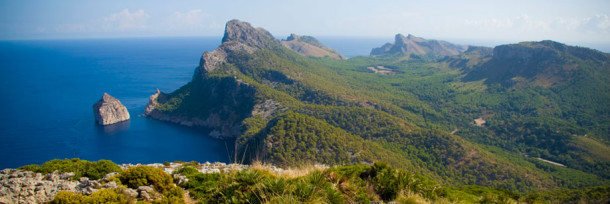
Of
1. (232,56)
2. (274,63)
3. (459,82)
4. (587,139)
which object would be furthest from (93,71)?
(587,139)

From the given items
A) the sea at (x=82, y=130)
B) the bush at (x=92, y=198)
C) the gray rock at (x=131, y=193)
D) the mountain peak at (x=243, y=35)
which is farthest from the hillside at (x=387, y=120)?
the bush at (x=92, y=198)

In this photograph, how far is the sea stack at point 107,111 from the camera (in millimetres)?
69625

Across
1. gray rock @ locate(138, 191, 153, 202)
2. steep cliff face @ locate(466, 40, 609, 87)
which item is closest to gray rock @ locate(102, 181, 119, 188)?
gray rock @ locate(138, 191, 153, 202)

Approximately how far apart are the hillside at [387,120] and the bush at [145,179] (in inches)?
822

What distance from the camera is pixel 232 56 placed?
10006cm

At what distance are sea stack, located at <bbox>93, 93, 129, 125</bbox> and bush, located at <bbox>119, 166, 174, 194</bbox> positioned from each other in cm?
7149

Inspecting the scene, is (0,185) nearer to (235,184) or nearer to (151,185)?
(151,185)

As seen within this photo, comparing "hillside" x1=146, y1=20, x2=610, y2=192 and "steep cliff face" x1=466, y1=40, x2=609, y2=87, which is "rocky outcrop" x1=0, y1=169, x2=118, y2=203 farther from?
"steep cliff face" x1=466, y1=40, x2=609, y2=87

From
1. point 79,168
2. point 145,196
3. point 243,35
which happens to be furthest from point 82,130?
point 145,196

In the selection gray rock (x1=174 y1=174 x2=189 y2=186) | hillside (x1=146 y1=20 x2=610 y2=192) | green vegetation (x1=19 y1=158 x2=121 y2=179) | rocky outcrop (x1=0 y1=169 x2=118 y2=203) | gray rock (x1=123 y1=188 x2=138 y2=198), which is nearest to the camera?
gray rock (x1=123 y1=188 x2=138 y2=198)

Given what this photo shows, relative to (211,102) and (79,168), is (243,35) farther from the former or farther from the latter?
(79,168)

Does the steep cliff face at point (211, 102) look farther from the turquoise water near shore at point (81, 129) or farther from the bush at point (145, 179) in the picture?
the bush at point (145, 179)

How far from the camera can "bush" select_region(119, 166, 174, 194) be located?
1013cm

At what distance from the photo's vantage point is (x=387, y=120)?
59.9 m
